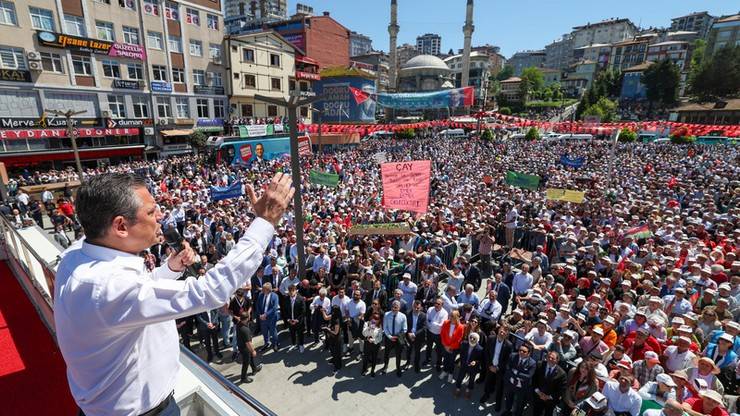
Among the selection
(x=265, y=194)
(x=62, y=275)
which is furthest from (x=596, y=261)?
(x=62, y=275)

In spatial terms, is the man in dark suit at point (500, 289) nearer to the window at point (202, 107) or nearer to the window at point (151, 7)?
the window at point (202, 107)

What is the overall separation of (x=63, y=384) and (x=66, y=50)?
1212 inches

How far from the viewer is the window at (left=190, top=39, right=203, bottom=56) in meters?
32.0

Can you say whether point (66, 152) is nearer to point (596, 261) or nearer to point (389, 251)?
point (389, 251)

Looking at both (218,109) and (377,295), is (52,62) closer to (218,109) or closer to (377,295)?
(218,109)

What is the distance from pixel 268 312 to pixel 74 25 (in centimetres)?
2909

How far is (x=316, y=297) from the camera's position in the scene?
808 centimetres

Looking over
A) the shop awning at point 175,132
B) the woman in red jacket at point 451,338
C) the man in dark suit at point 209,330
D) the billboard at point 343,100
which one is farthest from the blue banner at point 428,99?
the woman in red jacket at point 451,338

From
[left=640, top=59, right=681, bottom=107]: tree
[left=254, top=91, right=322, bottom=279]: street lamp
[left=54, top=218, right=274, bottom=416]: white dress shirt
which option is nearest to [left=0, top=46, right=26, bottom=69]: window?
[left=254, top=91, right=322, bottom=279]: street lamp

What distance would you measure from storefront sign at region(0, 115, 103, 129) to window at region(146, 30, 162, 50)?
7545 mm

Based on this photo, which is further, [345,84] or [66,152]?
[345,84]

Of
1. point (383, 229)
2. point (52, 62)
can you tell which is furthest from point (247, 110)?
point (383, 229)

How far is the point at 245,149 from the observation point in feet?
82.1

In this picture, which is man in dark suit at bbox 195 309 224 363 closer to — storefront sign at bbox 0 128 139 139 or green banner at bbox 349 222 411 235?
green banner at bbox 349 222 411 235
